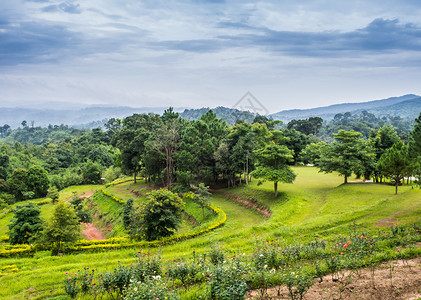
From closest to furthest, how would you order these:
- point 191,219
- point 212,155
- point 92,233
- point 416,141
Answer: point 416,141 → point 191,219 → point 92,233 → point 212,155

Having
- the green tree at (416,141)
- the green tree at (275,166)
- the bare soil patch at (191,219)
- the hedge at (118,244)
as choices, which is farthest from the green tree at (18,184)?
the green tree at (416,141)

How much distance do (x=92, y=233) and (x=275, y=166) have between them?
20.2 m

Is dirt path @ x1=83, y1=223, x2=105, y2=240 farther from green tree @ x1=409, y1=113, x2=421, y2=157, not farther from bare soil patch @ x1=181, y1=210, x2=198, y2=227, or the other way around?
green tree @ x1=409, y1=113, x2=421, y2=157

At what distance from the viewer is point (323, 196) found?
2533 cm

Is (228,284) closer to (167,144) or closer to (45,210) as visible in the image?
(167,144)

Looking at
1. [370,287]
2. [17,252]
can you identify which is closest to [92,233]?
[17,252]

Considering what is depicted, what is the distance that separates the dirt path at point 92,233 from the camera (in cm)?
2594

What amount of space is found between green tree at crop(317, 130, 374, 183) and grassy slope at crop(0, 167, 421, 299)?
1898 mm

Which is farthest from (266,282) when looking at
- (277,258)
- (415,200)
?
(415,200)

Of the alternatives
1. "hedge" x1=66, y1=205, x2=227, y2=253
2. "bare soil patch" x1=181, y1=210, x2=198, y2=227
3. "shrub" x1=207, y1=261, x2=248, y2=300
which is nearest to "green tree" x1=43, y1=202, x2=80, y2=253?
"hedge" x1=66, y1=205, x2=227, y2=253

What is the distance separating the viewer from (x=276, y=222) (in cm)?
1833

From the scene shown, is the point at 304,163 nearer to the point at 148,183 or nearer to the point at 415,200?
the point at 148,183

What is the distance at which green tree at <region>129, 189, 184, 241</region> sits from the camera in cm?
1659

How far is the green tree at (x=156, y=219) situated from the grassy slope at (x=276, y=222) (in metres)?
1.72
